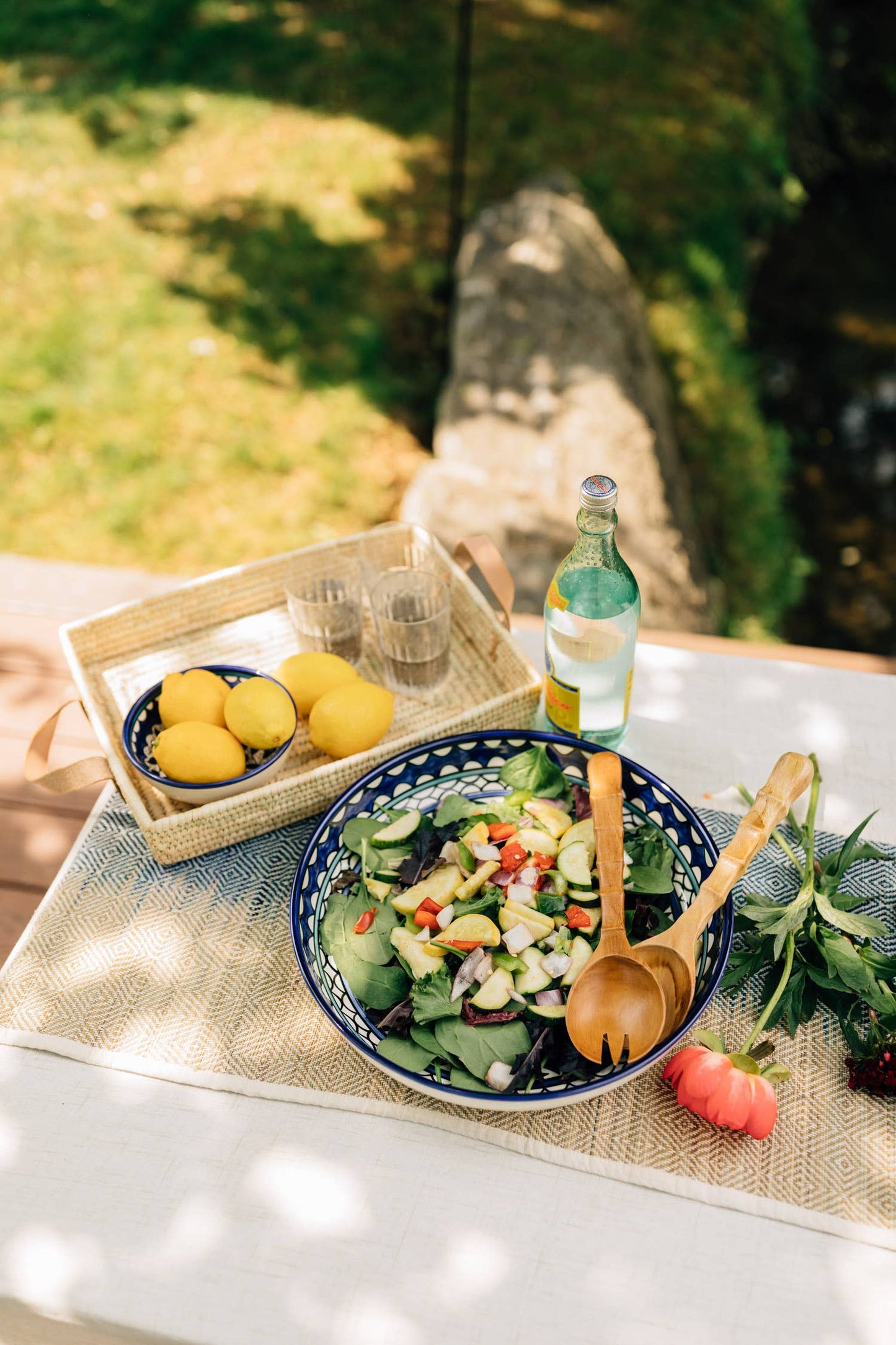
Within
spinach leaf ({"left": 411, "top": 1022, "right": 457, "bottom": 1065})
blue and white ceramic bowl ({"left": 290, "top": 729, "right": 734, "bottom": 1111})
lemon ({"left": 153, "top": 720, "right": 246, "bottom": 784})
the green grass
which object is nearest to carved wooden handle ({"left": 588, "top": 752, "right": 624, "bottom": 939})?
blue and white ceramic bowl ({"left": 290, "top": 729, "right": 734, "bottom": 1111})

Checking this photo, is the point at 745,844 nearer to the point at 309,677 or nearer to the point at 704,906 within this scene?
the point at 704,906

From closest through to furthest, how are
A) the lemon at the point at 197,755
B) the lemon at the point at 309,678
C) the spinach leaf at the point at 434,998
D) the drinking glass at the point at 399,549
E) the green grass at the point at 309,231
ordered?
the spinach leaf at the point at 434,998
the lemon at the point at 197,755
the lemon at the point at 309,678
the drinking glass at the point at 399,549
the green grass at the point at 309,231

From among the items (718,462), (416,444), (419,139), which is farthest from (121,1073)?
(419,139)

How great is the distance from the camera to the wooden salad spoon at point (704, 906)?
1081 mm

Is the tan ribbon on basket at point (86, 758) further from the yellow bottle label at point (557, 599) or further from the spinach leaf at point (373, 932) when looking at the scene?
the spinach leaf at point (373, 932)

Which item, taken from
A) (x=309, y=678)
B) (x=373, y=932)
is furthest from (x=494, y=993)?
(x=309, y=678)

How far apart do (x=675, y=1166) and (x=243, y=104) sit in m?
5.06

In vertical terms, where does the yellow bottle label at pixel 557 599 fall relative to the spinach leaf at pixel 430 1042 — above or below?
above

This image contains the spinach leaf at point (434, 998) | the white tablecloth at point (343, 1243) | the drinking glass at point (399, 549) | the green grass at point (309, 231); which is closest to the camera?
the white tablecloth at point (343, 1243)

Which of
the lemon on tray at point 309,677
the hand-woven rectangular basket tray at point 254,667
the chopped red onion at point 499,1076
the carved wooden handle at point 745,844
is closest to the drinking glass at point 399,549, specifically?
the hand-woven rectangular basket tray at point 254,667

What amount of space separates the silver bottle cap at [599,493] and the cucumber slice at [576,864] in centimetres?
40

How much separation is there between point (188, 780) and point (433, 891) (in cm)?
36

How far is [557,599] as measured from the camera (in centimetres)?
133

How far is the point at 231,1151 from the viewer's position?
108 cm
